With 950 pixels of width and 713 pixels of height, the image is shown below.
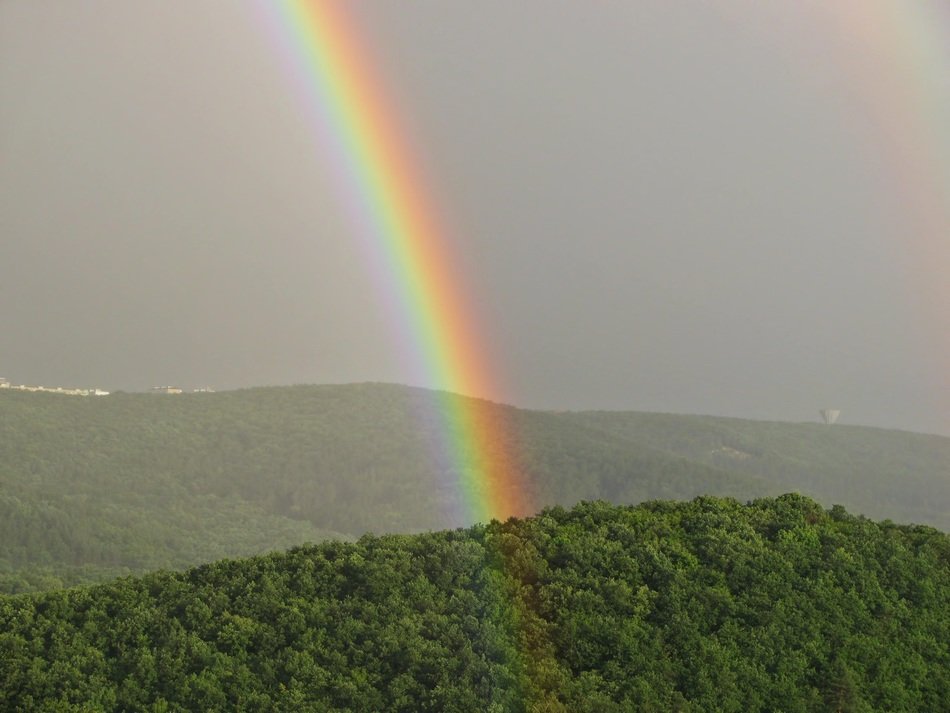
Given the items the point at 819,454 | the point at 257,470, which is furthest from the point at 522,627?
the point at 819,454

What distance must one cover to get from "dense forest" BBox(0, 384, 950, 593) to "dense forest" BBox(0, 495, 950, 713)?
53906 mm

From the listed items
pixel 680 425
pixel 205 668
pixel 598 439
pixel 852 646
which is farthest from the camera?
pixel 680 425

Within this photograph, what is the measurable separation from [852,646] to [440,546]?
5.78m

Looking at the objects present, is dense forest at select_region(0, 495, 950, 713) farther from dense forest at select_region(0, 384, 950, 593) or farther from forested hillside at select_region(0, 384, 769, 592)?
forested hillside at select_region(0, 384, 769, 592)

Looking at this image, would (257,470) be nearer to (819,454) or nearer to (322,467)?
(322,467)

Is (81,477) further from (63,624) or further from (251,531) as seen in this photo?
(63,624)

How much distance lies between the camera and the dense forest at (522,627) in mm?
13203

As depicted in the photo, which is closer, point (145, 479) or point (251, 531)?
point (251, 531)

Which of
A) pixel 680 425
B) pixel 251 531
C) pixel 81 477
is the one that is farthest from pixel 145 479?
pixel 680 425

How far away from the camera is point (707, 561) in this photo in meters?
Result: 15.5

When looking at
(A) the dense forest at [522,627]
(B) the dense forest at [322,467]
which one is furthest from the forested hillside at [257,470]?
(A) the dense forest at [522,627]

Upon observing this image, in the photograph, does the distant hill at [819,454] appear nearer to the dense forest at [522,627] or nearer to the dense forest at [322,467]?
the dense forest at [322,467]

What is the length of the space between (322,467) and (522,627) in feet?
314

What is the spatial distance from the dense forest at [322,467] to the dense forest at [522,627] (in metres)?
53.9
